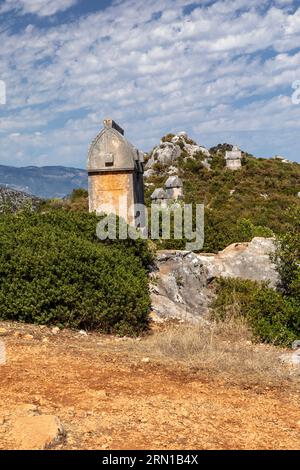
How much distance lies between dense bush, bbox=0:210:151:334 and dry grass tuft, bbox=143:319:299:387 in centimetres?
100

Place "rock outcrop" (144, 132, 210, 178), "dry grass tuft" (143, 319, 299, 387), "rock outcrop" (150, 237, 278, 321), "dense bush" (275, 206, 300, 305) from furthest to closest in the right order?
"rock outcrop" (144, 132, 210, 178), "dense bush" (275, 206, 300, 305), "rock outcrop" (150, 237, 278, 321), "dry grass tuft" (143, 319, 299, 387)

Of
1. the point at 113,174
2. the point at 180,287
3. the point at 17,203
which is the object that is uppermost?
the point at 17,203

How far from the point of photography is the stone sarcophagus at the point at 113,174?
38.3ft

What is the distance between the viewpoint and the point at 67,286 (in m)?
7.23

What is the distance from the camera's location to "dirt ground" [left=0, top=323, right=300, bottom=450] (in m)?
3.70

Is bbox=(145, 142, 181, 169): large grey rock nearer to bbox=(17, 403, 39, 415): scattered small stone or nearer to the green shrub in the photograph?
the green shrub

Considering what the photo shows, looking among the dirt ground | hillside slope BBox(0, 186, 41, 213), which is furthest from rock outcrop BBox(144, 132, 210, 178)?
the dirt ground

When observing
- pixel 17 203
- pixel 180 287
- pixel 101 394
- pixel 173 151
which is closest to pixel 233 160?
pixel 173 151

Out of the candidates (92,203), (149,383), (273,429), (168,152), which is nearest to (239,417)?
(273,429)

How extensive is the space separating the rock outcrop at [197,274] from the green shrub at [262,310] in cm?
44

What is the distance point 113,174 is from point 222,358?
22.3 feet

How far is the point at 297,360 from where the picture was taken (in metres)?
6.02

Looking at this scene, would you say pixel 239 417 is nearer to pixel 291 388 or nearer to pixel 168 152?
pixel 291 388

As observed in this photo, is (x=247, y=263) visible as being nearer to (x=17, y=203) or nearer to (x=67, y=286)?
(x=67, y=286)
